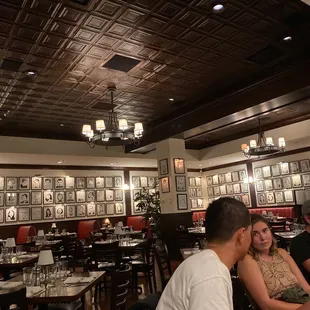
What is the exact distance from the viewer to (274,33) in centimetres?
498

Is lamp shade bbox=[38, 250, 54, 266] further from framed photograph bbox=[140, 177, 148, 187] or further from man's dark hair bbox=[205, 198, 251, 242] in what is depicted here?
framed photograph bbox=[140, 177, 148, 187]

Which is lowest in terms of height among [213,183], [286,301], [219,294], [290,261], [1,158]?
[286,301]

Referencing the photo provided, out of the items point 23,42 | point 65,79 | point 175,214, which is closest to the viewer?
point 23,42

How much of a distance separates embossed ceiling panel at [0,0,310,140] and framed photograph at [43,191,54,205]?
199 inches

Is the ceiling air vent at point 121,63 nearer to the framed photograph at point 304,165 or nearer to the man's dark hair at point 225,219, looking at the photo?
the man's dark hair at point 225,219

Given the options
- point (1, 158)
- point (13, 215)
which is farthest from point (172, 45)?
point (13, 215)

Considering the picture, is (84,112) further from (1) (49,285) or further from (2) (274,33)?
(1) (49,285)

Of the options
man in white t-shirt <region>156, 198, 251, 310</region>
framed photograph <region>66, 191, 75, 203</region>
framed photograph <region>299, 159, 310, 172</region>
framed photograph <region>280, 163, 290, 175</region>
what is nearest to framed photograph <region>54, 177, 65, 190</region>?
framed photograph <region>66, 191, 75, 203</region>

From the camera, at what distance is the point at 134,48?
5125mm

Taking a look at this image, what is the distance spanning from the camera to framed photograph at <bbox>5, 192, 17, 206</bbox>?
11.5 metres

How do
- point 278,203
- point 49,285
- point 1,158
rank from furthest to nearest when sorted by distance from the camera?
point 278,203 → point 1,158 → point 49,285

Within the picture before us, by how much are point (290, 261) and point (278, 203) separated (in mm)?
10932

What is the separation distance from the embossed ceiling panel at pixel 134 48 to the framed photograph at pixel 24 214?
4999mm

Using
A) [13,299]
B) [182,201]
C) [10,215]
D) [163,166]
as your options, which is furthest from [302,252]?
[10,215]
